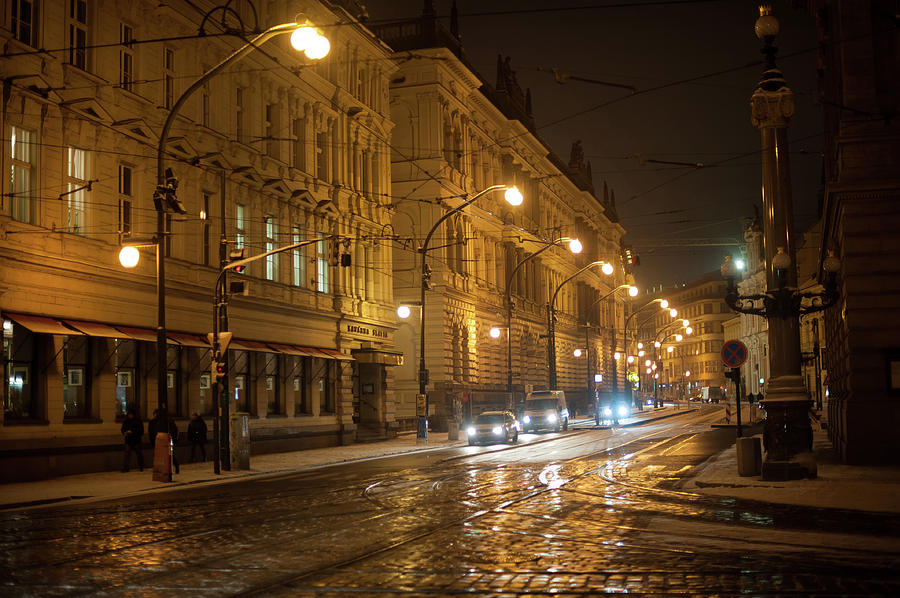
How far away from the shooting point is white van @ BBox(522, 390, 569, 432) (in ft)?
178

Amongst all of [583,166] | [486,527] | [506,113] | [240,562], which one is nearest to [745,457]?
[486,527]

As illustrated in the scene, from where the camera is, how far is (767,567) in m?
10.8

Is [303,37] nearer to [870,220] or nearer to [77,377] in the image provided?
[870,220]

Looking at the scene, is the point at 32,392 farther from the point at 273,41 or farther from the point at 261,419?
the point at 273,41

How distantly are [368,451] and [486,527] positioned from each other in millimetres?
24134

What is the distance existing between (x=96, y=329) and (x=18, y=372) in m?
2.40

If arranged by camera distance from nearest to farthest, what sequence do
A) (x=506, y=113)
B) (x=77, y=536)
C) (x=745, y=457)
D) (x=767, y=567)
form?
(x=767, y=567)
(x=77, y=536)
(x=745, y=457)
(x=506, y=113)

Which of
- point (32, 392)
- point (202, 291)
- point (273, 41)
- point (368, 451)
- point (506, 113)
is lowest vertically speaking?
point (368, 451)

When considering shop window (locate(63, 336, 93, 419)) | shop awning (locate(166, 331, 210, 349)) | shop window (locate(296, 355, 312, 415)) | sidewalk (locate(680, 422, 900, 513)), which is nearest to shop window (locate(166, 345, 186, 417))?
shop awning (locate(166, 331, 210, 349))

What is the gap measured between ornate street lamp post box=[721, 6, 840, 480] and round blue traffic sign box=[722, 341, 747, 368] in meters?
1.65

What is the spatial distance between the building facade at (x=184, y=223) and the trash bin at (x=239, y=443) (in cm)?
347

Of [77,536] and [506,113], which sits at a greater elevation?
[506,113]

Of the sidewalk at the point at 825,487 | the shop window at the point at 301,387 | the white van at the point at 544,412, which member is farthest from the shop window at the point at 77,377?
the white van at the point at 544,412

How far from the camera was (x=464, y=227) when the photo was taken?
196ft
